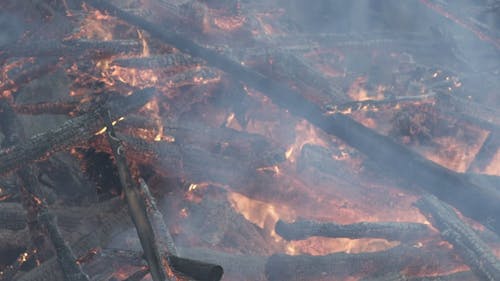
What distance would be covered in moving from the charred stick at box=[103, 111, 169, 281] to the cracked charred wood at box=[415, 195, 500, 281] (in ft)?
15.4

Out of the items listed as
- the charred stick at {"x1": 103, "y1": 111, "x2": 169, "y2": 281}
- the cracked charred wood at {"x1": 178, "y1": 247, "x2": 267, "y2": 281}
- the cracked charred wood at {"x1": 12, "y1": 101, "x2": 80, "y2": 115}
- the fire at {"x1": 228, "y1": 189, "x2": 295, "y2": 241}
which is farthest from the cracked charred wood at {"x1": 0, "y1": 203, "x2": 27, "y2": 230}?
the fire at {"x1": 228, "y1": 189, "x2": 295, "y2": 241}

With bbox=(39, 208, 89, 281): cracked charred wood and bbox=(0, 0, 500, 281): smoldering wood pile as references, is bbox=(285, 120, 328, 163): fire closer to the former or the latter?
bbox=(0, 0, 500, 281): smoldering wood pile

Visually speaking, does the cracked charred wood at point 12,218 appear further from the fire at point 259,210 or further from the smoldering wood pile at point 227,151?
the fire at point 259,210

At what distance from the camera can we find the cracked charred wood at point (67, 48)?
22.3 ft

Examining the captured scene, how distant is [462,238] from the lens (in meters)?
5.75

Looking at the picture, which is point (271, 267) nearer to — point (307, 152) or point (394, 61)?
point (307, 152)

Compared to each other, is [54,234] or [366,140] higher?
[366,140]

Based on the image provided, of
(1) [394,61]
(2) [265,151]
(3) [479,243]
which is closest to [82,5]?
(2) [265,151]

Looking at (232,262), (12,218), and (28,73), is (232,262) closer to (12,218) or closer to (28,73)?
(12,218)

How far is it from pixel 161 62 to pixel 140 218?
5.19m

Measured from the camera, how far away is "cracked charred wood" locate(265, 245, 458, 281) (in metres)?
5.15

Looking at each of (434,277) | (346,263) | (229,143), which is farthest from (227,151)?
(434,277)

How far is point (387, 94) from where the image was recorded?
920 centimetres

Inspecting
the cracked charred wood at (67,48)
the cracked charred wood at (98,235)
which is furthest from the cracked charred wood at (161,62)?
the cracked charred wood at (98,235)
